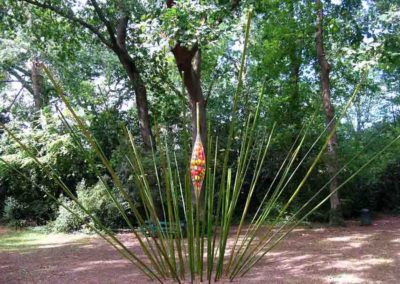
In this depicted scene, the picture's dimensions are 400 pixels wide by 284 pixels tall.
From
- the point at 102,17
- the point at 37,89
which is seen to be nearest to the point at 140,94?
the point at 102,17

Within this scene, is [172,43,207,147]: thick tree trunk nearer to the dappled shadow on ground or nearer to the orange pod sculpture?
the dappled shadow on ground

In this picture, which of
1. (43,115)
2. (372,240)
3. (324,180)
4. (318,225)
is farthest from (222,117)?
(372,240)

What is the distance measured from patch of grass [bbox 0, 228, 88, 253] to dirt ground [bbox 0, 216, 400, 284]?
0.21 metres

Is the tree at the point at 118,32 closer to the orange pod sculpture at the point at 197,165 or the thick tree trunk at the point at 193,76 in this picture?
the thick tree trunk at the point at 193,76

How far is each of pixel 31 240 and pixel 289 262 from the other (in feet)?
20.0

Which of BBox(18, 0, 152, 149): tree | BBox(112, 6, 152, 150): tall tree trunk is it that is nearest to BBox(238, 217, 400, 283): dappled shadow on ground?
BBox(18, 0, 152, 149): tree

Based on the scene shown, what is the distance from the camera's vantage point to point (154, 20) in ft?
22.9

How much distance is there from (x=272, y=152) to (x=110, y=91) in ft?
19.6

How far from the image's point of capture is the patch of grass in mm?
8750

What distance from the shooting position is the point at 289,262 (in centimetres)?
642

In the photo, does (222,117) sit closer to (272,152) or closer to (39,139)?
(272,152)

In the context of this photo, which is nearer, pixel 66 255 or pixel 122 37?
pixel 66 255

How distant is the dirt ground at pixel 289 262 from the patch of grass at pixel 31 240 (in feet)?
0.68

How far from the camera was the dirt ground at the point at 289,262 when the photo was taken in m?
5.52
